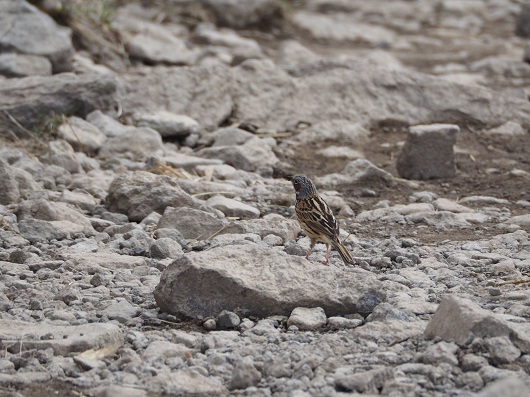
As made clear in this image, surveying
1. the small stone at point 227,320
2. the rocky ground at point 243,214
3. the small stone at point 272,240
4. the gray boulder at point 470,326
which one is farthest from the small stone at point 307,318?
the small stone at point 272,240

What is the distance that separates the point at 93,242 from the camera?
6188 millimetres

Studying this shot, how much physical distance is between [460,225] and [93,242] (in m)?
2.85

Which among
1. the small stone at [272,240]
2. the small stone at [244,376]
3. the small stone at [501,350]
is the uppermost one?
the small stone at [501,350]

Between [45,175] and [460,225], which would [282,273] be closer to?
[460,225]

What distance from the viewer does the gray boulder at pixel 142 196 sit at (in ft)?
23.0

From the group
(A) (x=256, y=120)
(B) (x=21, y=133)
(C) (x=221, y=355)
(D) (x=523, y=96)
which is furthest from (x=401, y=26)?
(C) (x=221, y=355)

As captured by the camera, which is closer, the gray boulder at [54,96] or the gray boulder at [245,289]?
the gray boulder at [245,289]

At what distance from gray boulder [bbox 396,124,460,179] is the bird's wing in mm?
2432

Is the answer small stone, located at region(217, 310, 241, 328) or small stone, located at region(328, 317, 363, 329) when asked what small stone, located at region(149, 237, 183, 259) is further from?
small stone, located at region(328, 317, 363, 329)

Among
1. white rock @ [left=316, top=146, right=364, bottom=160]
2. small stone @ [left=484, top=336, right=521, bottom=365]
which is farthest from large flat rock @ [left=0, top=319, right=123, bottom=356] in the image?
white rock @ [left=316, top=146, right=364, bottom=160]

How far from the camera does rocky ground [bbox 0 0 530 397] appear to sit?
13.8 ft

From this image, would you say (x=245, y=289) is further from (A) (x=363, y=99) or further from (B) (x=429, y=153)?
(A) (x=363, y=99)

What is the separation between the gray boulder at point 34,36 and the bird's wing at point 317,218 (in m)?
5.31

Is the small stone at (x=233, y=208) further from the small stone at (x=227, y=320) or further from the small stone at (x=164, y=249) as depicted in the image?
the small stone at (x=227, y=320)
